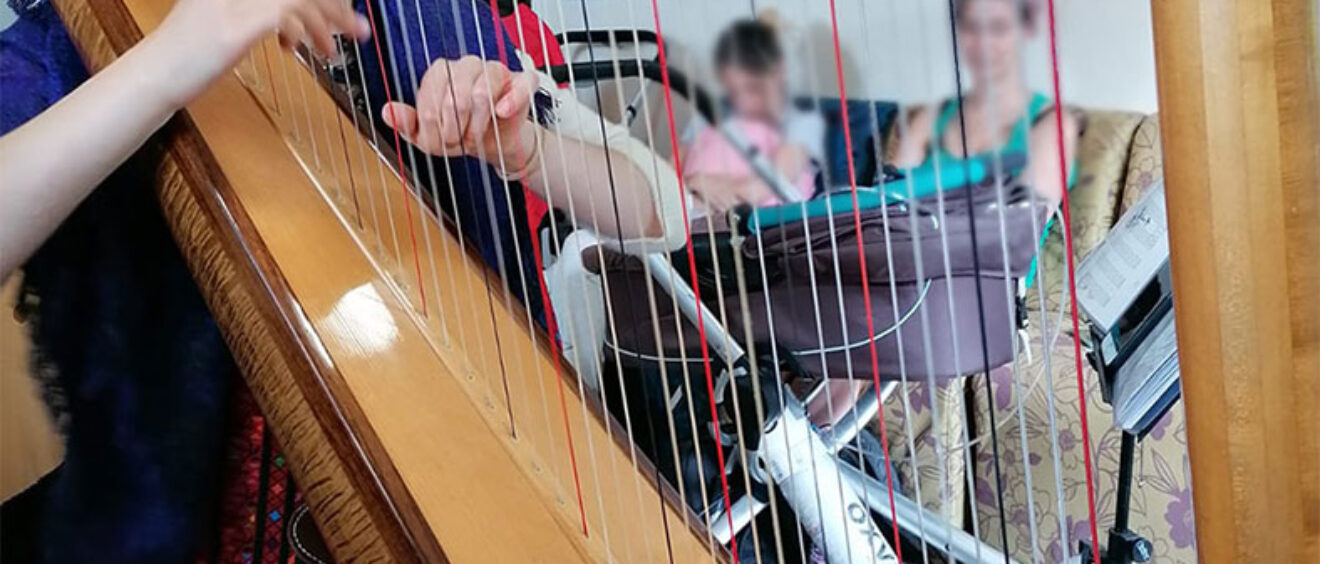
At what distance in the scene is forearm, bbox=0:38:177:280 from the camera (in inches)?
31.0

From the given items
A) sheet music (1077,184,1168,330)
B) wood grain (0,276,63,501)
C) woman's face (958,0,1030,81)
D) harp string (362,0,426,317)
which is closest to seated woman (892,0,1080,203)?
woman's face (958,0,1030,81)

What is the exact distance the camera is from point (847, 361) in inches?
25.0

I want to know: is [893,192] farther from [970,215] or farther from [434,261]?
[434,261]

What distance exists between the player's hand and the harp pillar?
1.71 ft

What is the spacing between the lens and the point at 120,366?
0.97 m

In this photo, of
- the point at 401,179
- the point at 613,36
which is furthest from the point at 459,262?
the point at 613,36

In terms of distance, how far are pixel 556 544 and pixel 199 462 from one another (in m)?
0.45

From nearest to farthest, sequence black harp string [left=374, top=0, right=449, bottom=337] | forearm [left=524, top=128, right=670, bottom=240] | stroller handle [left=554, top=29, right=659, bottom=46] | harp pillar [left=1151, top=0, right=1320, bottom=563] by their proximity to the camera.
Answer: harp pillar [left=1151, top=0, right=1320, bottom=563] < stroller handle [left=554, top=29, right=659, bottom=46] < forearm [left=524, top=128, right=670, bottom=240] < black harp string [left=374, top=0, right=449, bottom=337]

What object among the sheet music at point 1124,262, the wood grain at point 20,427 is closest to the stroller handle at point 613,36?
the sheet music at point 1124,262

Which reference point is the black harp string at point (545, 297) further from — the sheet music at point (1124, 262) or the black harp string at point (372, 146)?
the sheet music at point (1124, 262)

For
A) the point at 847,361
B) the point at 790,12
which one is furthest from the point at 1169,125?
the point at 847,361

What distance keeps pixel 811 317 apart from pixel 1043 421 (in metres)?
0.21

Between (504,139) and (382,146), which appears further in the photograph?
(382,146)

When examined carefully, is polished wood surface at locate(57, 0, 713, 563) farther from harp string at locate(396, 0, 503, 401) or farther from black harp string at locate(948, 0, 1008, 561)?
black harp string at locate(948, 0, 1008, 561)
